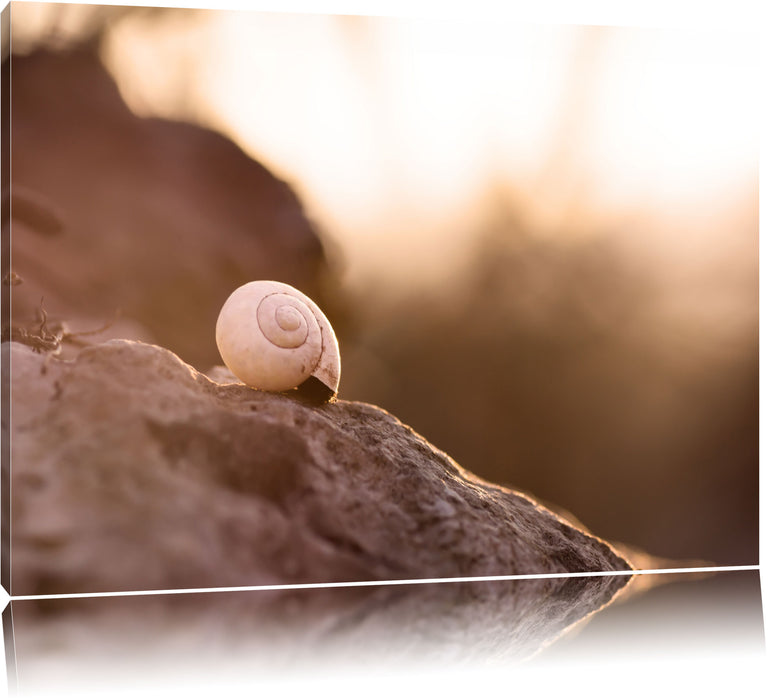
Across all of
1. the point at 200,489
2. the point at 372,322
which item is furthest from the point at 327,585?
the point at 372,322

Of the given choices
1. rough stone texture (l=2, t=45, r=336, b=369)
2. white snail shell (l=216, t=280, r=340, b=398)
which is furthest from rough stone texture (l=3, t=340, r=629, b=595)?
rough stone texture (l=2, t=45, r=336, b=369)

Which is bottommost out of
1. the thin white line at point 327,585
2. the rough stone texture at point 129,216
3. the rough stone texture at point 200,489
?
the thin white line at point 327,585

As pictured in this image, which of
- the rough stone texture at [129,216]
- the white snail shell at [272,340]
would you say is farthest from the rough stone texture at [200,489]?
the rough stone texture at [129,216]

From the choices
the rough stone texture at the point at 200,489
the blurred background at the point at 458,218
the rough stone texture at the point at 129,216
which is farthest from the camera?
the blurred background at the point at 458,218

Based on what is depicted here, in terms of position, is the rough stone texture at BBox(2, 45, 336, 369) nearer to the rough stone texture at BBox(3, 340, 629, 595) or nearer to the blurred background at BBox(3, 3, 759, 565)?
the blurred background at BBox(3, 3, 759, 565)

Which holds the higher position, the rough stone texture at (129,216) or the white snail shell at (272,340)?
the rough stone texture at (129,216)

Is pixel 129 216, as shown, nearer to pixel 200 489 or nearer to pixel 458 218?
pixel 200 489

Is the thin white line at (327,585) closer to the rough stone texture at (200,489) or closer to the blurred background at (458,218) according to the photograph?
the rough stone texture at (200,489)

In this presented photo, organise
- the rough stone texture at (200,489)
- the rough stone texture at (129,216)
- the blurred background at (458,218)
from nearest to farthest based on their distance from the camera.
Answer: the rough stone texture at (200,489) < the rough stone texture at (129,216) < the blurred background at (458,218)
